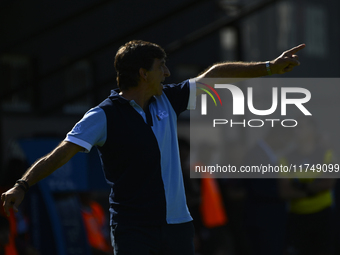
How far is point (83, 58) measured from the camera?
20.7 feet

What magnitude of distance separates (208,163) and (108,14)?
7853 mm

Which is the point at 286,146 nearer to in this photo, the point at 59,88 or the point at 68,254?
the point at 68,254

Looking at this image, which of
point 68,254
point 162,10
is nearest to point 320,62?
point 162,10

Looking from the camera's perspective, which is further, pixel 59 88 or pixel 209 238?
pixel 59 88

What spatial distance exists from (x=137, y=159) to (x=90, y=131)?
33 cm

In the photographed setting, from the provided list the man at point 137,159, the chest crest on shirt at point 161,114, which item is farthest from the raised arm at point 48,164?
the chest crest on shirt at point 161,114

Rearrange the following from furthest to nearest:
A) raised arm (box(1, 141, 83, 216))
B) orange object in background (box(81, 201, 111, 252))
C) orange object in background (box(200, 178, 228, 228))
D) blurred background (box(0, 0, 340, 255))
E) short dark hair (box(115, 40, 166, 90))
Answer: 1. orange object in background (box(200, 178, 228, 228))
2. orange object in background (box(81, 201, 111, 252))
3. blurred background (box(0, 0, 340, 255))
4. short dark hair (box(115, 40, 166, 90))
5. raised arm (box(1, 141, 83, 216))

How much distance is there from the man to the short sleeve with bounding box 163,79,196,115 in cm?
16

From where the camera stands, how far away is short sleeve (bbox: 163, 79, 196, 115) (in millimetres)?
3629

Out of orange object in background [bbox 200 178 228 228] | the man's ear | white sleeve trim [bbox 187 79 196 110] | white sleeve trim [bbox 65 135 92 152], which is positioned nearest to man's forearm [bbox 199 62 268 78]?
white sleeve trim [bbox 187 79 196 110]

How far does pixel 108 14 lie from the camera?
14.5 metres

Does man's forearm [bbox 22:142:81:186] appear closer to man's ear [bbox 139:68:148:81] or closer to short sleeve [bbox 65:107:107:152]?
short sleeve [bbox 65:107:107:152]

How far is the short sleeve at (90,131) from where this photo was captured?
3176mm

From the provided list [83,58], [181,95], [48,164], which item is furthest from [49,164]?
[83,58]
